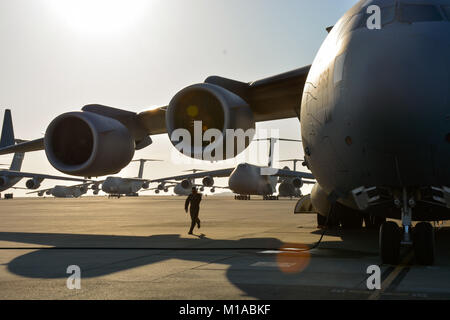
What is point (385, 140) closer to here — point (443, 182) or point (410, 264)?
point (443, 182)

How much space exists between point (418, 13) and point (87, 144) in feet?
24.5

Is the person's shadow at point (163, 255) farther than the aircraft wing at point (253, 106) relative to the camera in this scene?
No

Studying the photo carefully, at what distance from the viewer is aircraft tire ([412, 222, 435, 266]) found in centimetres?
609

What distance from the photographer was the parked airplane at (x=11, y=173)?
597 inches

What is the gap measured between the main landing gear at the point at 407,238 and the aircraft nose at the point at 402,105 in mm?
483

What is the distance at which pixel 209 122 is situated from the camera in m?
9.52

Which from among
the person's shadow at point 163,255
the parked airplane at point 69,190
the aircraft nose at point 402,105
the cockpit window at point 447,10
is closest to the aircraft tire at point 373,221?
the person's shadow at point 163,255

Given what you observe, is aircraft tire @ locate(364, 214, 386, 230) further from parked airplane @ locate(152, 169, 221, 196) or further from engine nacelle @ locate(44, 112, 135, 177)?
parked airplane @ locate(152, 169, 221, 196)

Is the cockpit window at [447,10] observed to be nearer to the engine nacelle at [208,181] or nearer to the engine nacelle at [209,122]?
the engine nacelle at [209,122]

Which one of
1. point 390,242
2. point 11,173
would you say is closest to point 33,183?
point 11,173

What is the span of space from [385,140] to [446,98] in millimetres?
767

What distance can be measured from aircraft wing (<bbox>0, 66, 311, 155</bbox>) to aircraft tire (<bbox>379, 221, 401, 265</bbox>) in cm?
457

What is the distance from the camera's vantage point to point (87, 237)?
37.4 ft
